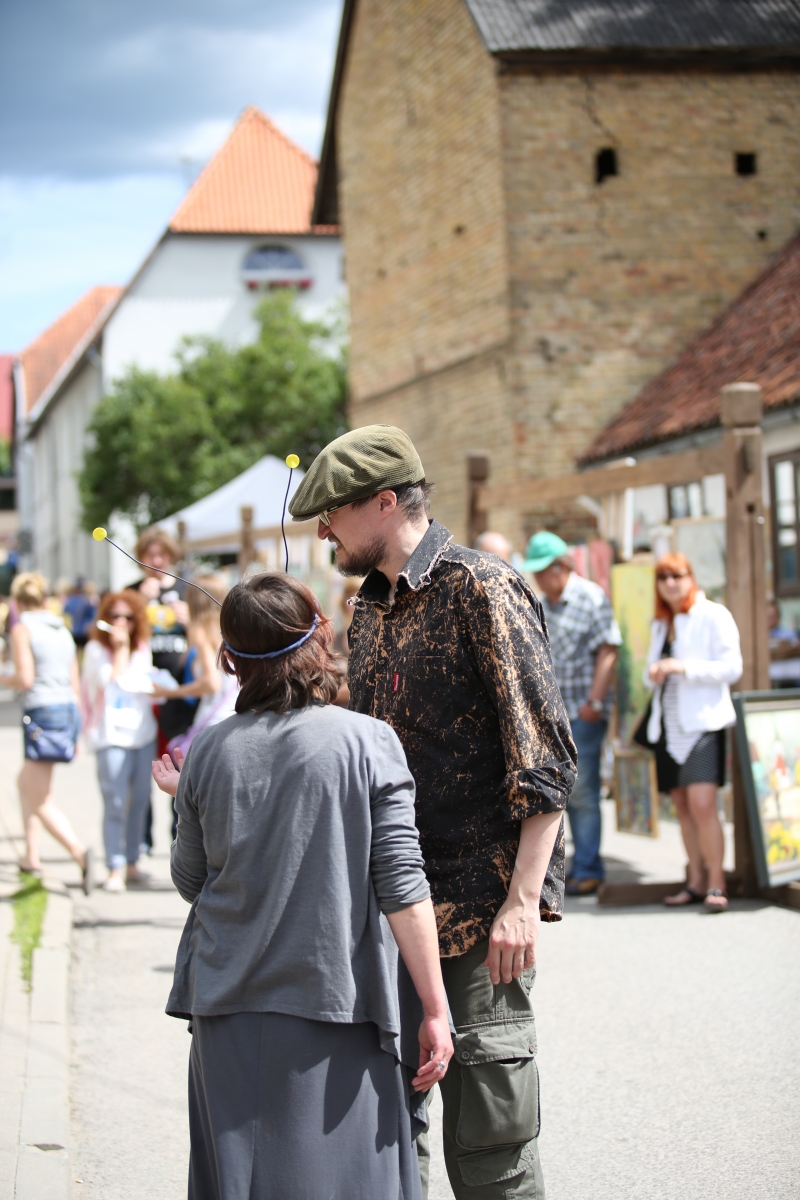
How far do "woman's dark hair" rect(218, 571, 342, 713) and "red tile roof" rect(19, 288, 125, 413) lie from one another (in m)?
53.9

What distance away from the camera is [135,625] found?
7898 mm

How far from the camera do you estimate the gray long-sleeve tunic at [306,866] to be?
2.30 m

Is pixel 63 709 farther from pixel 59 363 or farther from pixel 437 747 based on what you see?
pixel 59 363

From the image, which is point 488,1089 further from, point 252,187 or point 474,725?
point 252,187

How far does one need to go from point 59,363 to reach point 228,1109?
56.0 metres

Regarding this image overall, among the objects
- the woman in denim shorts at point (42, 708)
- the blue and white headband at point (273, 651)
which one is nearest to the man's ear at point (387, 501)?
the blue and white headband at point (273, 651)

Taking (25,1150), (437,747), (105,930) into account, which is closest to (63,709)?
(105,930)

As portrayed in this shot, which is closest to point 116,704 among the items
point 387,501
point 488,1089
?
point 387,501

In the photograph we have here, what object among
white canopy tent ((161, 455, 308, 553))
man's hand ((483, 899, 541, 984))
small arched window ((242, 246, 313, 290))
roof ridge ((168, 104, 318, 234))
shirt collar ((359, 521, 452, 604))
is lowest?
man's hand ((483, 899, 541, 984))

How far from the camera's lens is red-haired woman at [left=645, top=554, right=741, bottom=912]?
6.61 metres

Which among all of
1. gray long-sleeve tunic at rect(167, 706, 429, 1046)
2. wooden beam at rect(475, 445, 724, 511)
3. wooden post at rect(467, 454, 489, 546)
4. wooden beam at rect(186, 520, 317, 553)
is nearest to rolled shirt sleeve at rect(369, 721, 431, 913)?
gray long-sleeve tunic at rect(167, 706, 429, 1046)

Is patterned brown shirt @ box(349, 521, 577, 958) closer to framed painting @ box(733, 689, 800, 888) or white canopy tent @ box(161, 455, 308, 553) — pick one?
framed painting @ box(733, 689, 800, 888)

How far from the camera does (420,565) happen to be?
106 inches

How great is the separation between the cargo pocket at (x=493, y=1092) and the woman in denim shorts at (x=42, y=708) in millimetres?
5075
